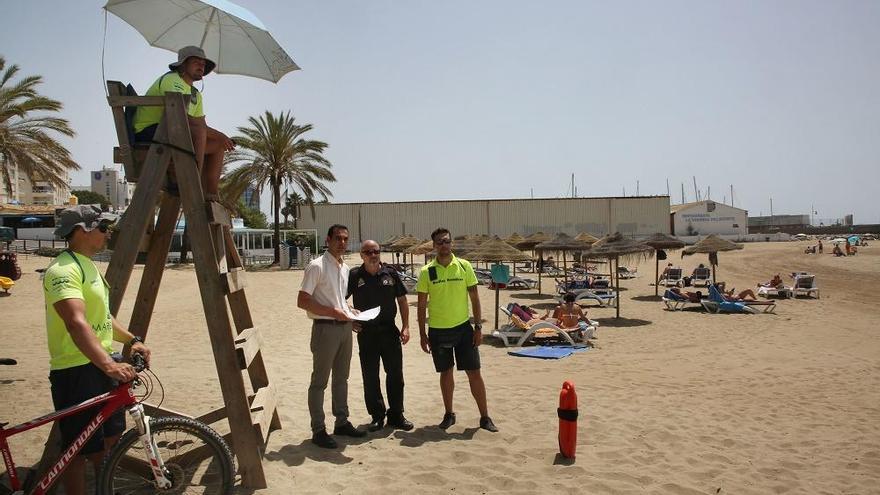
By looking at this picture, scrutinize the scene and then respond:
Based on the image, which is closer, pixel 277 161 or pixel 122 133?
pixel 122 133

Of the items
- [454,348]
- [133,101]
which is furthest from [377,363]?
[133,101]

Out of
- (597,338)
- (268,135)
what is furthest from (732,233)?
(597,338)

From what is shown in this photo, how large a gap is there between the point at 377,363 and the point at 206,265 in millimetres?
1956

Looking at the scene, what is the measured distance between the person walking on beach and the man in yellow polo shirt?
0.75m

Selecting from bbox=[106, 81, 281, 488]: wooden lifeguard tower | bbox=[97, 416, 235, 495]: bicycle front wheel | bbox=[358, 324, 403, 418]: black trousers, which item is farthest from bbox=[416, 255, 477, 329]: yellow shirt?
bbox=[97, 416, 235, 495]: bicycle front wheel

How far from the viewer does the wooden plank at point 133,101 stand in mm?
3484

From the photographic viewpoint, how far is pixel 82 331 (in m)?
2.75

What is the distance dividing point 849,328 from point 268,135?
25.3 metres

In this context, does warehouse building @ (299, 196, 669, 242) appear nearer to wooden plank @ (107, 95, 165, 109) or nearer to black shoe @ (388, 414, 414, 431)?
black shoe @ (388, 414, 414, 431)

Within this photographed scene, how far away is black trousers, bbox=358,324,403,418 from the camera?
504 centimetres

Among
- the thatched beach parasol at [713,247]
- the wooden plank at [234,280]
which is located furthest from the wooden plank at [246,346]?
the thatched beach parasol at [713,247]

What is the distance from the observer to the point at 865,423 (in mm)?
5707

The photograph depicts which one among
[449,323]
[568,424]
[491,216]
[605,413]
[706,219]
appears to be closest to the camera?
[568,424]

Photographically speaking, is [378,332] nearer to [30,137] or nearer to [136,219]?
[136,219]
